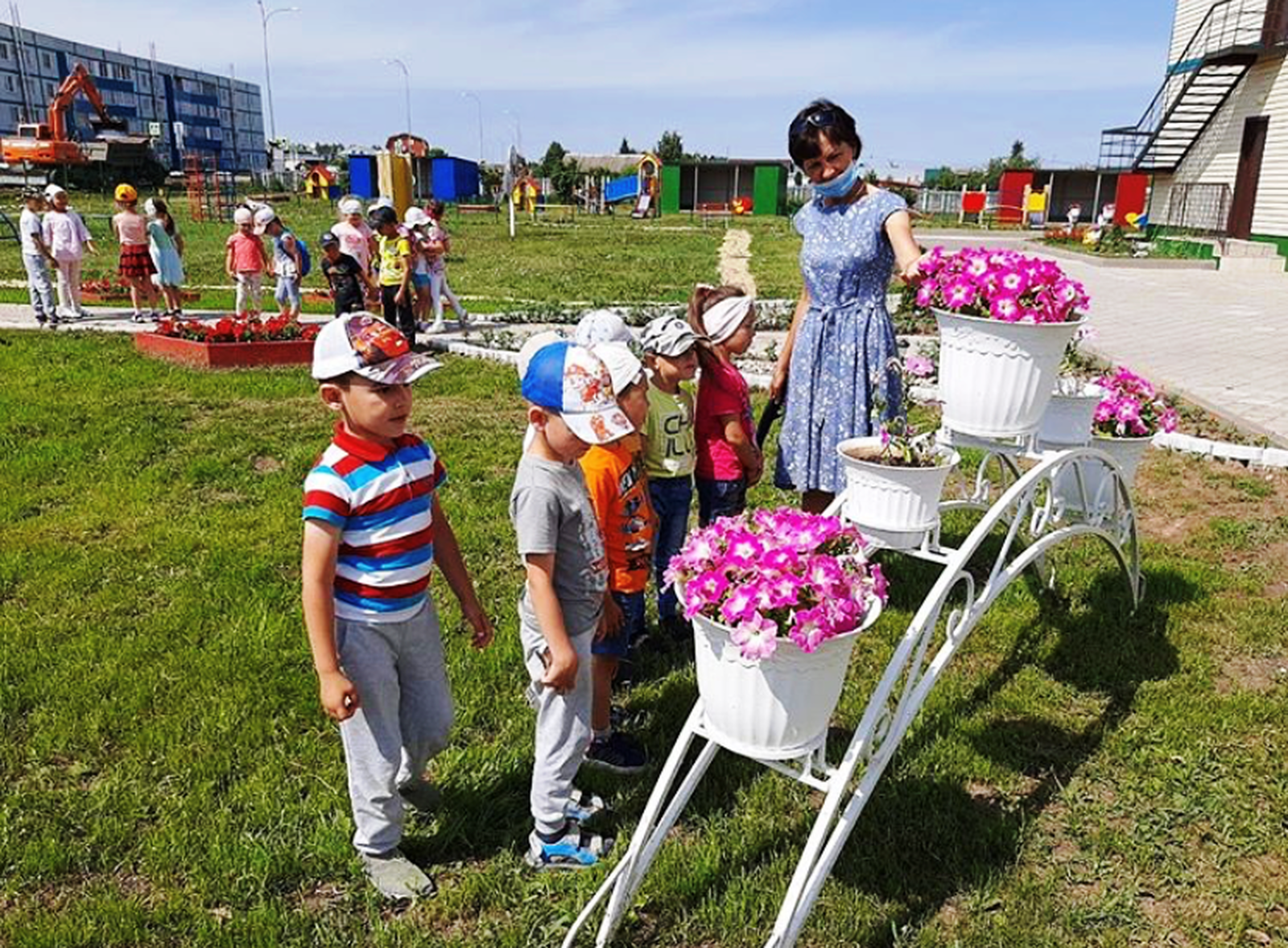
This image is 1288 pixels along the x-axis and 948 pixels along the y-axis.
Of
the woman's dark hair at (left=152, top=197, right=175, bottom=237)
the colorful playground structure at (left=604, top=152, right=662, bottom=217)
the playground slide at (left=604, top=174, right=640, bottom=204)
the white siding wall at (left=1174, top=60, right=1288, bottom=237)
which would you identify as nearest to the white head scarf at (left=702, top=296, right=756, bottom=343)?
the woman's dark hair at (left=152, top=197, right=175, bottom=237)

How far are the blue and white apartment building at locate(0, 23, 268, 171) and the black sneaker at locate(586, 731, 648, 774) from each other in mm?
60258

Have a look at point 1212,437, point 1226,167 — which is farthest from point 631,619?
point 1226,167

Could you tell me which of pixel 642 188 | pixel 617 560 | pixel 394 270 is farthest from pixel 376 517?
pixel 642 188

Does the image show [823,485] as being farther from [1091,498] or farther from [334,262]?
[334,262]

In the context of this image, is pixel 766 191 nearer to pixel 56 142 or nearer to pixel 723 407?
pixel 56 142

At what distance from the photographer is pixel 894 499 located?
2.82 metres

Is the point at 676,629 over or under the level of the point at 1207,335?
under

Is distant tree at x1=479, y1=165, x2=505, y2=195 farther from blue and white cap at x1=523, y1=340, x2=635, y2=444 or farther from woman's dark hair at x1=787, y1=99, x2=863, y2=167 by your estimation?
blue and white cap at x1=523, y1=340, x2=635, y2=444

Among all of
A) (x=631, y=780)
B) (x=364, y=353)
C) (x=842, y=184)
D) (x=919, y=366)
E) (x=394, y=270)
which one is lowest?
(x=631, y=780)

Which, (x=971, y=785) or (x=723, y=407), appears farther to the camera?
(x=723, y=407)

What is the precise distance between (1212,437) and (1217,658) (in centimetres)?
379

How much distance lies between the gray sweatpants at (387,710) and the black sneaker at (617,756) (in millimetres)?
662

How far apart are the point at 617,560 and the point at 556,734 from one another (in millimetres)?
654

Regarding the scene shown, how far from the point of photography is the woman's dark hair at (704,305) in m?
3.73
